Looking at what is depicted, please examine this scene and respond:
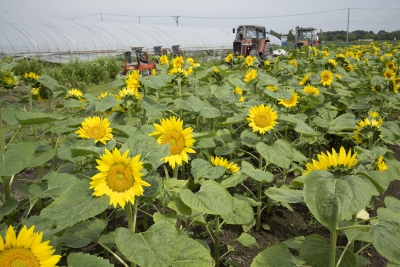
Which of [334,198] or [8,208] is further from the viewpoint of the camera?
[8,208]

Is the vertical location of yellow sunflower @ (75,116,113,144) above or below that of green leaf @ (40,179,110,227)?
above

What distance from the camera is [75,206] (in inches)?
47.4

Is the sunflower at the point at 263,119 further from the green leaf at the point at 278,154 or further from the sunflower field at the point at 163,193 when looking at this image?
the green leaf at the point at 278,154

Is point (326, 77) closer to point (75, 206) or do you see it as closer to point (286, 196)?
point (286, 196)

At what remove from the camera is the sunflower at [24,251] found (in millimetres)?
1108

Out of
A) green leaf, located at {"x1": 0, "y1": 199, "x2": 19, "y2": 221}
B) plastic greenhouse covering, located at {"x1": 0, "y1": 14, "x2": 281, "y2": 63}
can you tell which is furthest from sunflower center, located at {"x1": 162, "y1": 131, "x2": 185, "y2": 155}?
plastic greenhouse covering, located at {"x1": 0, "y1": 14, "x2": 281, "y2": 63}

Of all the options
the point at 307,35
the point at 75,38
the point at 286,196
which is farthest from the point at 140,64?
the point at 307,35

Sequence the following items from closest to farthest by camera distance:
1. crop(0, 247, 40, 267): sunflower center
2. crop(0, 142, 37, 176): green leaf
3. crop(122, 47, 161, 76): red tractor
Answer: crop(0, 247, 40, 267): sunflower center < crop(0, 142, 37, 176): green leaf < crop(122, 47, 161, 76): red tractor

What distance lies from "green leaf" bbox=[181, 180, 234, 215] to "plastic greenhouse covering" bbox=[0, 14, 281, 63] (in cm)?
1348

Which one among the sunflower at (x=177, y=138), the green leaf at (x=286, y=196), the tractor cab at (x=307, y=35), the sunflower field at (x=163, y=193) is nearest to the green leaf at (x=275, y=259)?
the sunflower field at (x=163, y=193)

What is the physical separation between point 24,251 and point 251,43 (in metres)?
14.8

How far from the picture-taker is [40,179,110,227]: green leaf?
1156mm

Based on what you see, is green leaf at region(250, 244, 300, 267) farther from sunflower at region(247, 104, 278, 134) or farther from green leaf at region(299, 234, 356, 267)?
sunflower at region(247, 104, 278, 134)

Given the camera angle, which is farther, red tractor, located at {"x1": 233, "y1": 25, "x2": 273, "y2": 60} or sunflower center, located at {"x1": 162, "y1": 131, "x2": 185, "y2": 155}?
red tractor, located at {"x1": 233, "y1": 25, "x2": 273, "y2": 60}
